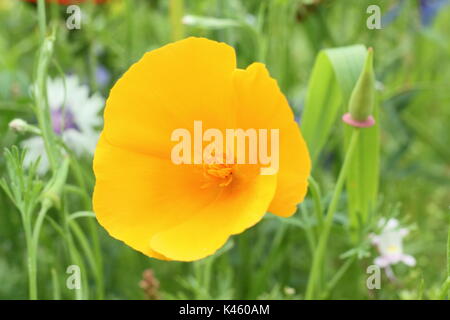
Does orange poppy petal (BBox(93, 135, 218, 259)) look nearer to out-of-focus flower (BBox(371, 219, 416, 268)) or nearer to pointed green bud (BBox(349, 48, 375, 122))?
pointed green bud (BBox(349, 48, 375, 122))

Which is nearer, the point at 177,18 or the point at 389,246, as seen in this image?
the point at 389,246

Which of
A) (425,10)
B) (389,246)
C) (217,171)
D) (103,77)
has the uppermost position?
(425,10)

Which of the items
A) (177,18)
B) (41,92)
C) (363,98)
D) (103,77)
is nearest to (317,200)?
(363,98)

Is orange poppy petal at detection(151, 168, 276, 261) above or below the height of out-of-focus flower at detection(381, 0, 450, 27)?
below

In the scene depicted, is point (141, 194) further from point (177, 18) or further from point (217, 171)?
point (177, 18)

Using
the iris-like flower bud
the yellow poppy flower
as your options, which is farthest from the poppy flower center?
the iris-like flower bud

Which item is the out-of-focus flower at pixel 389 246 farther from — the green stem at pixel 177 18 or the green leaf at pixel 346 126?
the green stem at pixel 177 18

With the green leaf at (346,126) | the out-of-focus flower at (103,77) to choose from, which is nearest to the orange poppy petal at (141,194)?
the green leaf at (346,126)
